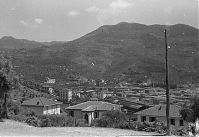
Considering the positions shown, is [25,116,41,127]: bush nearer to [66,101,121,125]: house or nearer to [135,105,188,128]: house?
[135,105,188,128]: house

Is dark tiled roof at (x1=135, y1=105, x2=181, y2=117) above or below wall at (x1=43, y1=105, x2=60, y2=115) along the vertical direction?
above

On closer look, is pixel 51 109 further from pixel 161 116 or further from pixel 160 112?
pixel 161 116

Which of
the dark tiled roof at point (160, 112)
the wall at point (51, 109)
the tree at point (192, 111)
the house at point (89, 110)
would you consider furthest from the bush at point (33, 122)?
the wall at point (51, 109)

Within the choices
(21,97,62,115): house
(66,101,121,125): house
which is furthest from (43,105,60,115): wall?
(66,101,121,125): house

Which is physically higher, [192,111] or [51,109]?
[192,111]

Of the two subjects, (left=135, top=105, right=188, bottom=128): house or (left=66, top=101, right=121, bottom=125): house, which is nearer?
(left=135, top=105, right=188, bottom=128): house

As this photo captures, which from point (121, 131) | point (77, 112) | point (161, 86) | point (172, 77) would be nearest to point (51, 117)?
point (121, 131)

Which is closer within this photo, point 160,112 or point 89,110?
point 160,112

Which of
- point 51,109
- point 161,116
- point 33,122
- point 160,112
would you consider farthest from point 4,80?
point 51,109
